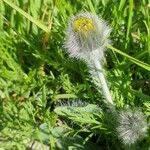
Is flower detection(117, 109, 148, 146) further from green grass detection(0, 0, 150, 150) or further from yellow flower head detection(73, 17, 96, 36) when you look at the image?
yellow flower head detection(73, 17, 96, 36)

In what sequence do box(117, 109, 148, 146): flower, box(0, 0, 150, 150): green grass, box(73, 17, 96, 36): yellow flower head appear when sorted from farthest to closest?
box(0, 0, 150, 150): green grass → box(117, 109, 148, 146): flower → box(73, 17, 96, 36): yellow flower head

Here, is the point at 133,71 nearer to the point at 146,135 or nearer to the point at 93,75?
the point at 93,75

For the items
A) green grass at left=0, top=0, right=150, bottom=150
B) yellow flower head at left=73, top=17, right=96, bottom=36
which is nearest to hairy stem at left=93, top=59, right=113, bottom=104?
green grass at left=0, top=0, right=150, bottom=150

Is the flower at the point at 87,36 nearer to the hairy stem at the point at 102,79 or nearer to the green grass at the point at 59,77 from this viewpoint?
the hairy stem at the point at 102,79

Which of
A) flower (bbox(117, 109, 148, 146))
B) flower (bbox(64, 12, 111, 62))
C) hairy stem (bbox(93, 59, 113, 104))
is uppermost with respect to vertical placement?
flower (bbox(64, 12, 111, 62))

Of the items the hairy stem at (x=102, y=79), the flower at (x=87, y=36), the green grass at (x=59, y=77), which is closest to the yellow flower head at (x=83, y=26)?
the flower at (x=87, y=36)

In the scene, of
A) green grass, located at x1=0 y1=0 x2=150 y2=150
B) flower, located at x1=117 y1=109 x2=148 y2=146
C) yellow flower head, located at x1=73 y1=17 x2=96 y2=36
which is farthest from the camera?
green grass, located at x1=0 y1=0 x2=150 y2=150

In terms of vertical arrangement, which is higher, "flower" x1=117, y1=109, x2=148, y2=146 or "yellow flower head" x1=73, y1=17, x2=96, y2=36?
"yellow flower head" x1=73, y1=17, x2=96, y2=36
